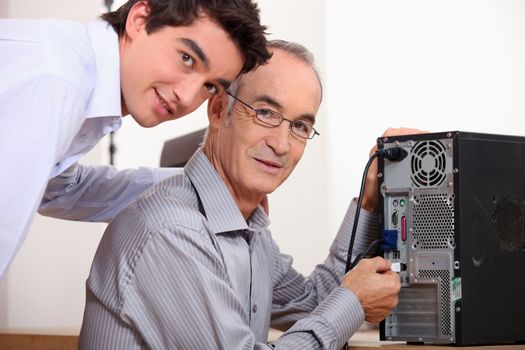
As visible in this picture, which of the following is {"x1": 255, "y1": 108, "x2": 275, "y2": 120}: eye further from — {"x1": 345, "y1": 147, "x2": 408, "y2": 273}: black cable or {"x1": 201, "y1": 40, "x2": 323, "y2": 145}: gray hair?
{"x1": 345, "y1": 147, "x2": 408, "y2": 273}: black cable

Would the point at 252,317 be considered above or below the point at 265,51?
below

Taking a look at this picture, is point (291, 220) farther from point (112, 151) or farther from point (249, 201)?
point (249, 201)

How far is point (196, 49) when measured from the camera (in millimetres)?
1424

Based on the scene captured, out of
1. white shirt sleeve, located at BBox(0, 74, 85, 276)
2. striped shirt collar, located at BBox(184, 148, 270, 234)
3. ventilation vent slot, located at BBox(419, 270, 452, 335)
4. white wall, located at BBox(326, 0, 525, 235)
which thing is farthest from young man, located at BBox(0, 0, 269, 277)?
white wall, located at BBox(326, 0, 525, 235)

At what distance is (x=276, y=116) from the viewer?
5.19 ft

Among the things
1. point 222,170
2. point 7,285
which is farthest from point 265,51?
point 7,285

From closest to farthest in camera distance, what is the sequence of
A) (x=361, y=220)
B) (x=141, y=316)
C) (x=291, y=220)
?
(x=141, y=316)
(x=361, y=220)
(x=291, y=220)

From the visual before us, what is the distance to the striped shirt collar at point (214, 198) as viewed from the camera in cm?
148

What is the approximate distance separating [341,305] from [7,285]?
2.85 meters

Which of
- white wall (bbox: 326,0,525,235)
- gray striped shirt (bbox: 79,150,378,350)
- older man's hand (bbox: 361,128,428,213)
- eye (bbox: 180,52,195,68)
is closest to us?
gray striped shirt (bbox: 79,150,378,350)

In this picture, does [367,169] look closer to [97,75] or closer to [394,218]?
[394,218]

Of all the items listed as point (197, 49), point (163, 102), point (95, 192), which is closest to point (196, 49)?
point (197, 49)

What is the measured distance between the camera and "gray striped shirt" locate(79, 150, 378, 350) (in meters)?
1.33

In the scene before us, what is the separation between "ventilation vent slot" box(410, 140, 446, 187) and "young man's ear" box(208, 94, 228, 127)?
361 mm
